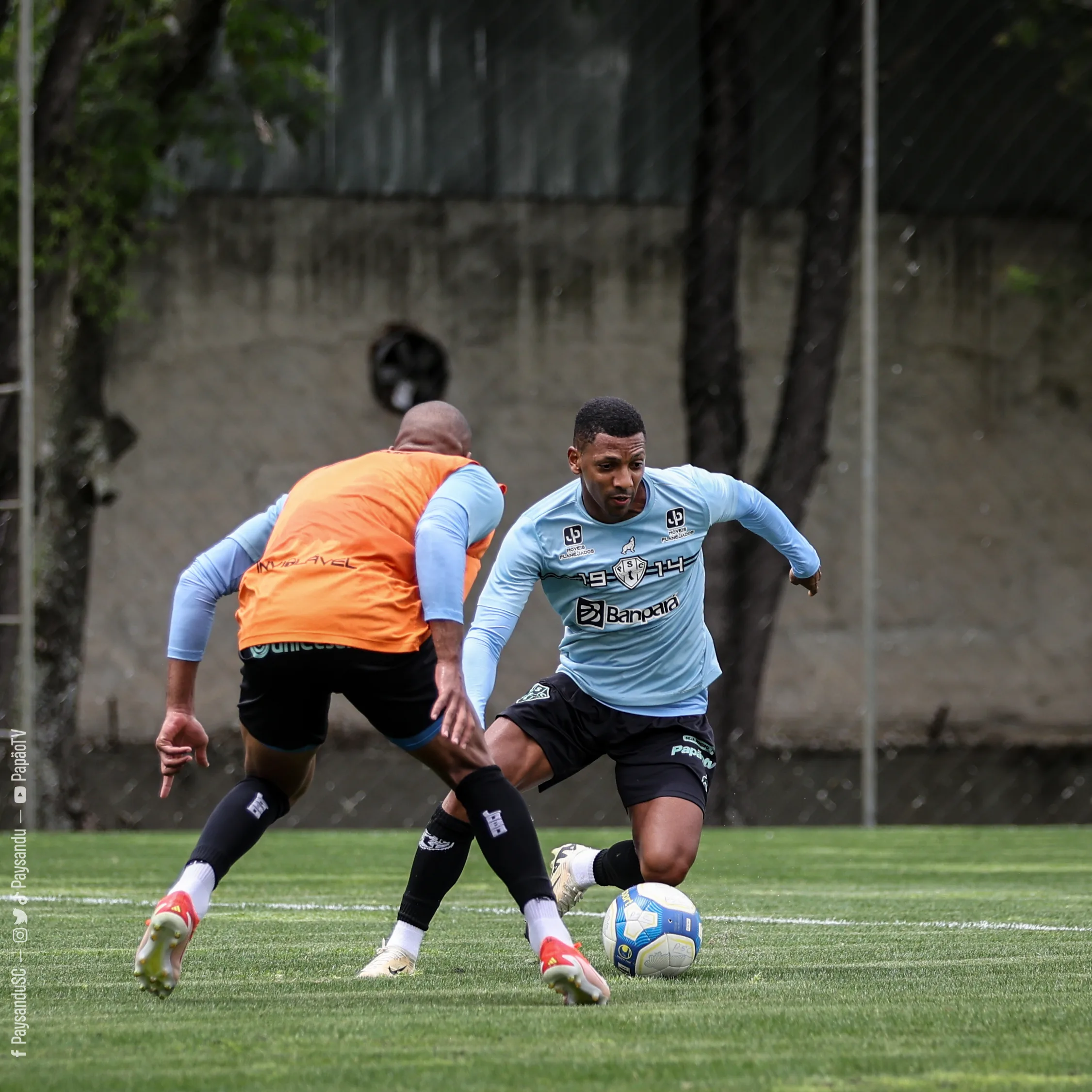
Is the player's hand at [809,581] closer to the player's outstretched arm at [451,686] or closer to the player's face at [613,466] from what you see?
the player's face at [613,466]

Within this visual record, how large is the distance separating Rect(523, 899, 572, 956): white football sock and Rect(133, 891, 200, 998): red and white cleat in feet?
2.39

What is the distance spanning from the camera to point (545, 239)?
1659cm

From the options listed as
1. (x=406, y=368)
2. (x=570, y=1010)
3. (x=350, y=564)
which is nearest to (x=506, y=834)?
(x=570, y=1010)

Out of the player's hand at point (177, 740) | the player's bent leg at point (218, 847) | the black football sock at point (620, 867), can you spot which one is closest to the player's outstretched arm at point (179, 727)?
the player's hand at point (177, 740)

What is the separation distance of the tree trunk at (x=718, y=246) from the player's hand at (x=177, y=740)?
1034 centimetres

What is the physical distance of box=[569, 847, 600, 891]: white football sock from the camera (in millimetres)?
5859

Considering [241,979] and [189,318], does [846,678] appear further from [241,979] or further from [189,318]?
[241,979]

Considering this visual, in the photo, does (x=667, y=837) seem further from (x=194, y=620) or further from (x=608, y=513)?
(x=194, y=620)

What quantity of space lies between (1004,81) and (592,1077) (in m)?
14.2

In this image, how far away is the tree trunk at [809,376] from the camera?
14.4 m

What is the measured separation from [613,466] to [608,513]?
37cm

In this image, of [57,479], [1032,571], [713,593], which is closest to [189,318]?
[57,479]

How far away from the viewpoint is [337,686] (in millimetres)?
4344

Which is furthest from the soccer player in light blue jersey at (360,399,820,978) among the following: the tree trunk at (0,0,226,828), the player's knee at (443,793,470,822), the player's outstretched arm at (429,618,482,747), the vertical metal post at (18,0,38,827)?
the tree trunk at (0,0,226,828)
